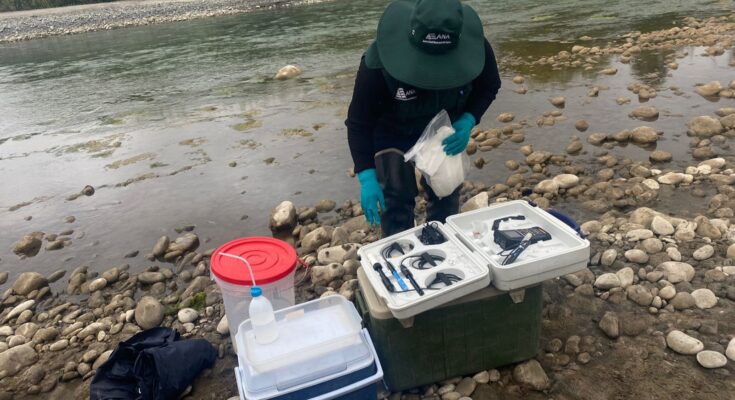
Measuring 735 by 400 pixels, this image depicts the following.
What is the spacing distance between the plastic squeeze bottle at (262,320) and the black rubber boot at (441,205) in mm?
1443

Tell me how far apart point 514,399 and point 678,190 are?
3.00m

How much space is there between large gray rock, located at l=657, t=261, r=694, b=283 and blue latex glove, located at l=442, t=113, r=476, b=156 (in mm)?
1550

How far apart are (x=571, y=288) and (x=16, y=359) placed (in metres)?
3.66

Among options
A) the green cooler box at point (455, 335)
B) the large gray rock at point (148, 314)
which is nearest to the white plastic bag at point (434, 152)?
the green cooler box at point (455, 335)

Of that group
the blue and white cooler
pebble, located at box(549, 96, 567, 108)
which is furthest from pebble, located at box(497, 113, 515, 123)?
the blue and white cooler

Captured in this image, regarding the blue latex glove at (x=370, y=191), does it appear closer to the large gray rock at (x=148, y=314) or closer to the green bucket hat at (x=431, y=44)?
the green bucket hat at (x=431, y=44)

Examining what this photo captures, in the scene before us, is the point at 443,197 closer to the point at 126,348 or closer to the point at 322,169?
the point at 126,348

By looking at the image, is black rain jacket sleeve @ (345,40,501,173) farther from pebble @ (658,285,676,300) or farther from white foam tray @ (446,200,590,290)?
pebble @ (658,285,676,300)

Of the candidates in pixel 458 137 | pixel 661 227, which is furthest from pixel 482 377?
pixel 661 227

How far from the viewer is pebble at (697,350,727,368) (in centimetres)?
257

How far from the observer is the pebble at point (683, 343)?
267 cm

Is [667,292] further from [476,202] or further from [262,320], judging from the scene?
[262,320]

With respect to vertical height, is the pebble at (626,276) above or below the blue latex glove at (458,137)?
below

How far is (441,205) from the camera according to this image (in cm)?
349
